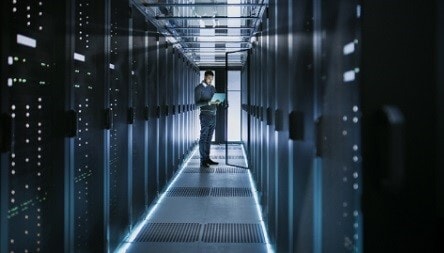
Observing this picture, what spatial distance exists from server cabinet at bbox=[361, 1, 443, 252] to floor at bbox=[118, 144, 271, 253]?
8.03 ft

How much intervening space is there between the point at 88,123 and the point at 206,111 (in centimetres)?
576

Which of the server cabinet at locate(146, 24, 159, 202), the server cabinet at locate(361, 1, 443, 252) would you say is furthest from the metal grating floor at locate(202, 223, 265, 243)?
the server cabinet at locate(361, 1, 443, 252)

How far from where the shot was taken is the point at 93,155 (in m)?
2.90

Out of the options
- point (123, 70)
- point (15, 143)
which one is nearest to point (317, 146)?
point (15, 143)

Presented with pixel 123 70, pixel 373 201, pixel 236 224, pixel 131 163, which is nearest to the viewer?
pixel 373 201

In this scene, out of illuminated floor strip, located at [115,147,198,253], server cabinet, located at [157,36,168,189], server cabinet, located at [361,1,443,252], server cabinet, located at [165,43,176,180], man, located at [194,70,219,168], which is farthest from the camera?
man, located at [194,70,219,168]

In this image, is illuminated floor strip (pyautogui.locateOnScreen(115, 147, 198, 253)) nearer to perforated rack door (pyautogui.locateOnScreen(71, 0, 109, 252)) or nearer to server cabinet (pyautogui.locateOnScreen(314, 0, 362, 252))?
perforated rack door (pyautogui.locateOnScreen(71, 0, 109, 252))

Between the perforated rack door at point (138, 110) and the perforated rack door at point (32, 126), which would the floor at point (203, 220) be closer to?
the perforated rack door at point (138, 110)

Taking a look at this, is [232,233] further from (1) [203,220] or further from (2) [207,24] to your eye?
(2) [207,24]

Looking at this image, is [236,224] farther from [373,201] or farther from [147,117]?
[373,201]

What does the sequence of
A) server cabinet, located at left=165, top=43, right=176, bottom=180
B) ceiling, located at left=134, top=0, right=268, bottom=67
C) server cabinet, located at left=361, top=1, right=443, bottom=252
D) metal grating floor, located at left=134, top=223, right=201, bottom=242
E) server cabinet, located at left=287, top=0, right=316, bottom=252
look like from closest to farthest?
server cabinet, located at left=361, top=1, right=443, bottom=252, server cabinet, located at left=287, top=0, right=316, bottom=252, metal grating floor, located at left=134, top=223, right=201, bottom=242, ceiling, located at left=134, top=0, right=268, bottom=67, server cabinet, located at left=165, top=43, right=176, bottom=180

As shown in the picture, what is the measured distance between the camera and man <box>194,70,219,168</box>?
824cm

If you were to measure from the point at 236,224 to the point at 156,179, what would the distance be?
144cm

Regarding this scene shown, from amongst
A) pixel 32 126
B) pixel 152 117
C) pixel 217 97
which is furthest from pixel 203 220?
pixel 217 97
